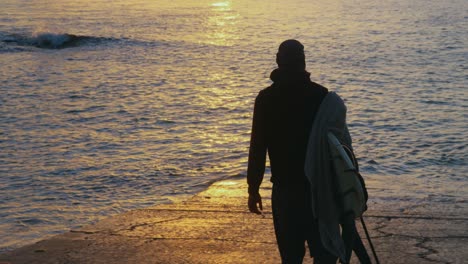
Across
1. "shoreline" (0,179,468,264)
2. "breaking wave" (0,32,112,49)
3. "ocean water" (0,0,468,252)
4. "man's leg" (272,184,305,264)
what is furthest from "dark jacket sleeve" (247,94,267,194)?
"breaking wave" (0,32,112,49)

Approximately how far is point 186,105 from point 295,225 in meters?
13.1

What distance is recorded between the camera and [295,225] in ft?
16.0

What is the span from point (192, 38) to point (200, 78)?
9786 mm

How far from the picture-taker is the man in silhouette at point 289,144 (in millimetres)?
A: 4777

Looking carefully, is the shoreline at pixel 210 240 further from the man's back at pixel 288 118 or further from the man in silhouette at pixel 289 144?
the man's back at pixel 288 118

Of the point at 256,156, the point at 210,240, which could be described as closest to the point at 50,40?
the point at 210,240

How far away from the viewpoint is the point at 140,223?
777 cm

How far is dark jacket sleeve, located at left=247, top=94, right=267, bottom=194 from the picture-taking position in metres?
4.89

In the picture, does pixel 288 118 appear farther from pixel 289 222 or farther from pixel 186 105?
pixel 186 105

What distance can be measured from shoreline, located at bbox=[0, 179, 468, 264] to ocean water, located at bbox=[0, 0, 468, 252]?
3.20 feet

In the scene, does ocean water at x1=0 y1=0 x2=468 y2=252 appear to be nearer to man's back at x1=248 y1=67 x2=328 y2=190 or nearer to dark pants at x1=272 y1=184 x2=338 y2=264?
dark pants at x1=272 y1=184 x2=338 y2=264

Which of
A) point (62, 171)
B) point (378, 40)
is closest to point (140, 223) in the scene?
point (62, 171)

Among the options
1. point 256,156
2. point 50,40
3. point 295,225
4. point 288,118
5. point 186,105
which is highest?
point 288,118

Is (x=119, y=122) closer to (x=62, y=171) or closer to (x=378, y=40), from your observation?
(x=62, y=171)
